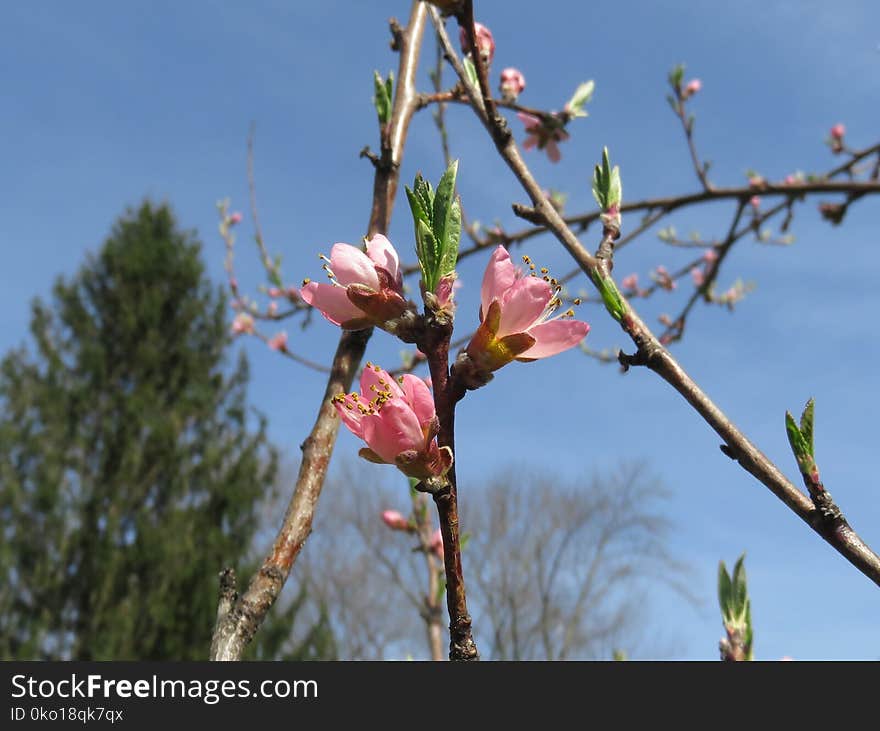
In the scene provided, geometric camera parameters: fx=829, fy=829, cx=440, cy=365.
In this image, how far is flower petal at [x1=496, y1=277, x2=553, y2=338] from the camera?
46 cm

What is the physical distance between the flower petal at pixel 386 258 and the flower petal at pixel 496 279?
56mm

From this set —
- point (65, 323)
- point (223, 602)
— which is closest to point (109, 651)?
point (65, 323)

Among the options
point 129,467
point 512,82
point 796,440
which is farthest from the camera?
point 129,467

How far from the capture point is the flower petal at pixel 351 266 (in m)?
0.48

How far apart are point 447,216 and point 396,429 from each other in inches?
4.5

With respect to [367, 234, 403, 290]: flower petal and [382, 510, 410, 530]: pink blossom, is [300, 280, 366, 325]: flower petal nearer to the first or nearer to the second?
[367, 234, 403, 290]: flower petal

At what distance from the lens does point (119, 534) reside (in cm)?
1022

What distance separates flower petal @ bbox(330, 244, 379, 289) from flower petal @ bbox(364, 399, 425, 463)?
84 millimetres

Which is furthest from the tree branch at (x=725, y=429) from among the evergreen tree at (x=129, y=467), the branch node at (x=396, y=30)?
the evergreen tree at (x=129, y=467)

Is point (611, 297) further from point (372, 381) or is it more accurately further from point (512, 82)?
point (512, 82)

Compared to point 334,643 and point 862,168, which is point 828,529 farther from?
point 334,643

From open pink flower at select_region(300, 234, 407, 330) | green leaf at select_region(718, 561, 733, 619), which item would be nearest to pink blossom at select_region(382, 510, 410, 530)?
green leaf at select_region(718, 561, 733, 619)

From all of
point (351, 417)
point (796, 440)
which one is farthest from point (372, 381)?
point (796, 440)

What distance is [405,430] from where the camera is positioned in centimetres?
44
